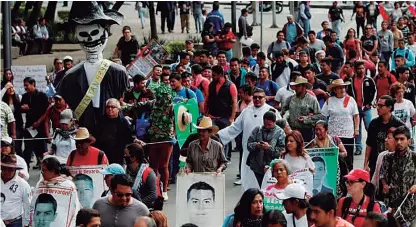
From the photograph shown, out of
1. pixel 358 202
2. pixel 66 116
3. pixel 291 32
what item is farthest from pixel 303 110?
pixel 291 32

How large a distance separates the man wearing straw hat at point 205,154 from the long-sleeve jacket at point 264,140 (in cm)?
40

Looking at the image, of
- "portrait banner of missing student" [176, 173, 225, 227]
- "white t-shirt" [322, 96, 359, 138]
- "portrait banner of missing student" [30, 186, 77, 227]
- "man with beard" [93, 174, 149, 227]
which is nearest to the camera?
"man with beard" [93, 174, 149, 227]

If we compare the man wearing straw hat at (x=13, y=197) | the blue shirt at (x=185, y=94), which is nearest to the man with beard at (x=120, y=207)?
the man wearing straw hat at (x=13, y=197)

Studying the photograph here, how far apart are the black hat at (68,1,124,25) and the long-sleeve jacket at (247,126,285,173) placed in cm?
195

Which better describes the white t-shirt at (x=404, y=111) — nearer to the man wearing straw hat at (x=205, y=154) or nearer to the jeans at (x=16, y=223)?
the man wearing straw hat at (x=205, y=154)

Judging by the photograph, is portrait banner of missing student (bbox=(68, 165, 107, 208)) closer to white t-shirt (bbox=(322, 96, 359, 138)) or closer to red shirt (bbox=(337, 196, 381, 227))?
red shirt (bbox=(337, 196, 381, 227))

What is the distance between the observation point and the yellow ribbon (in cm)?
1371

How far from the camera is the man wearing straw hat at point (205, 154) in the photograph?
1346 cm

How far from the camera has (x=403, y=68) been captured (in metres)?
18.7

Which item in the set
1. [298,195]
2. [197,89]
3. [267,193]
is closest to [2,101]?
[197,89]

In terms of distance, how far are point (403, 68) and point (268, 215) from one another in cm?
980

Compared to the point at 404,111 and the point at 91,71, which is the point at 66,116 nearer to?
the point at 91,71

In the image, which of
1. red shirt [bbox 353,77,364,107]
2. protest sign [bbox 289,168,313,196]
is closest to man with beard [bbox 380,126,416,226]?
protest sign [bbox 289,168,313,196]

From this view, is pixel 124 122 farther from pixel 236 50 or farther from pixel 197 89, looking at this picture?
pixel 236 50
